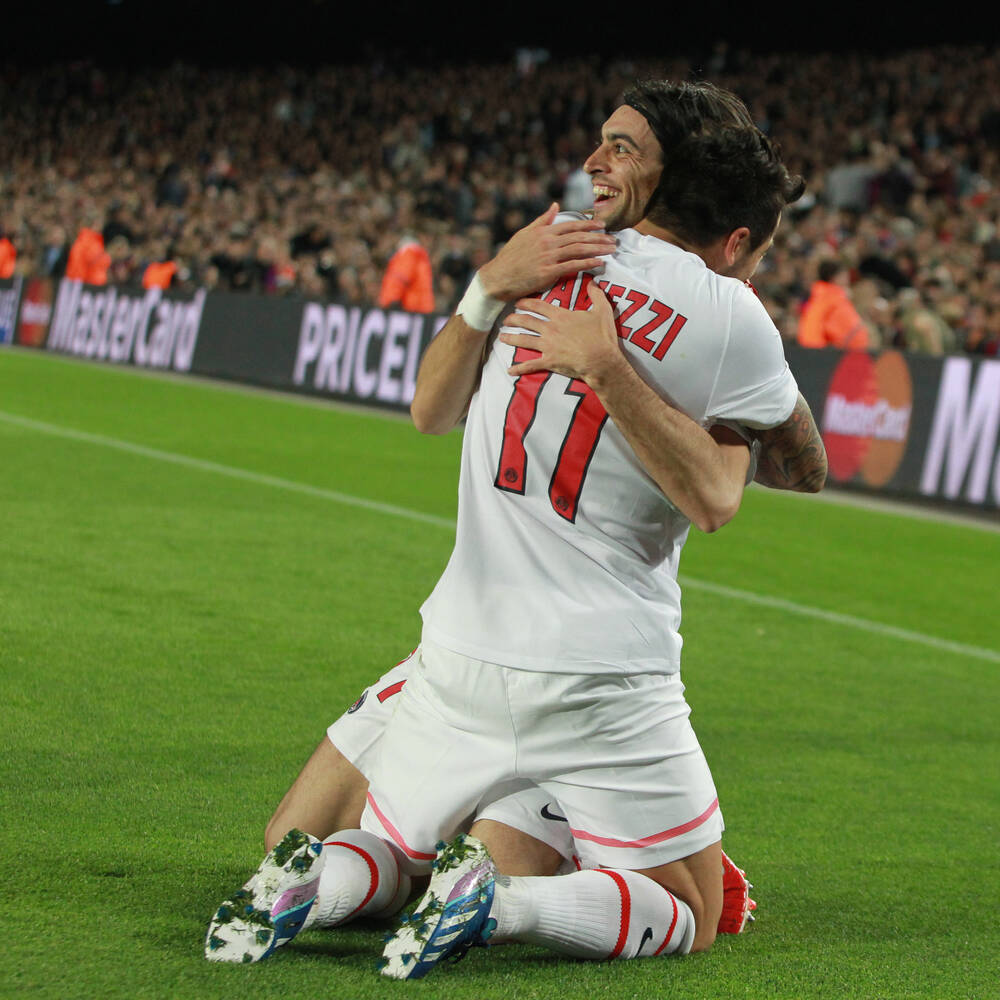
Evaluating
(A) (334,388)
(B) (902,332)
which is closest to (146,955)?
(B) (902,332)

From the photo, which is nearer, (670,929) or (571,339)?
(571,339)

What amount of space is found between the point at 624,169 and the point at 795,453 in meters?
0.65

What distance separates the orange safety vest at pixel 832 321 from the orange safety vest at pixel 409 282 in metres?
4.71

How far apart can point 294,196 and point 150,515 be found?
66.8ft

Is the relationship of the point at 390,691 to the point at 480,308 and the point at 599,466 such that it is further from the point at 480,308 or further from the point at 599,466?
the point at 480,308

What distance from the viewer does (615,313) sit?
305cm

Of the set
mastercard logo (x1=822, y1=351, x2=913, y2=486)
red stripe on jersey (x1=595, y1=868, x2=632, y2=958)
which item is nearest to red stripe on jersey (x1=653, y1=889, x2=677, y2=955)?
red stripe on jersey (x1=595, y1=868, x2=632, y2=958)

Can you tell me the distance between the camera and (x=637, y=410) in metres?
2.93

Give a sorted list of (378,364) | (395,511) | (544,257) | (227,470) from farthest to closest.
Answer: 1. (378,364)
2. (227,470)
3. (395,511)
4. (544,257)

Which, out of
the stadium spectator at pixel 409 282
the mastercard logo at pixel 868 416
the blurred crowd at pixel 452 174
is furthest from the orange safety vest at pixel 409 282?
the mastercard logo at pixel 868 416

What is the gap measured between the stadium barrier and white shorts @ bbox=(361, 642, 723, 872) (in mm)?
8904

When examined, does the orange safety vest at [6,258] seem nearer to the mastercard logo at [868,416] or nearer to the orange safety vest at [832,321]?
the orange safety vest at [832,321]

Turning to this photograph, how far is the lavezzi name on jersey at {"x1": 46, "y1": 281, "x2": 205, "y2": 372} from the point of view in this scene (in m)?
20.5

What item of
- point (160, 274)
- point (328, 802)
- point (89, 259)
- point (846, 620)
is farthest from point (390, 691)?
point (89, 259)
